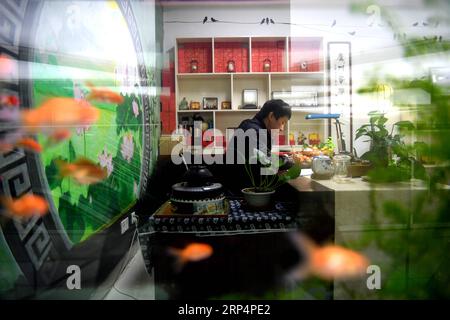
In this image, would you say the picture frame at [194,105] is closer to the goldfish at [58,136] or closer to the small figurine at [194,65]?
the small figurine at [194,65]

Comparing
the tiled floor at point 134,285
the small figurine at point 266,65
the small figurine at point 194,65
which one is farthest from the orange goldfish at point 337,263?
the small figurine at point 194,65

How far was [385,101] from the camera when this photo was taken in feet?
2.16

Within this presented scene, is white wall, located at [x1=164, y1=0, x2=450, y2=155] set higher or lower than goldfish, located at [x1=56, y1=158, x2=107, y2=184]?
A: higher

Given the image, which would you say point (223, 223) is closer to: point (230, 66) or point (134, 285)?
point (134, 285)

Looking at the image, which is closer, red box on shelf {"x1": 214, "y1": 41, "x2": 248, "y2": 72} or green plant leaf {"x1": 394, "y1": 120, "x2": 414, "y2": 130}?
green plant leaf {"x1": 394, "y1": 120, "x2": 414, "y2": 130}

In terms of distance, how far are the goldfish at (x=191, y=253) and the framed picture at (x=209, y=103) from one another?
1297 mm

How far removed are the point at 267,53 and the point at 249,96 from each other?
37 cm

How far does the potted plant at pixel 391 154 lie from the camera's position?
0.62 metres

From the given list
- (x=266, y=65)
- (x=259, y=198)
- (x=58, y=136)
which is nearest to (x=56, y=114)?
(x=58, y=136)

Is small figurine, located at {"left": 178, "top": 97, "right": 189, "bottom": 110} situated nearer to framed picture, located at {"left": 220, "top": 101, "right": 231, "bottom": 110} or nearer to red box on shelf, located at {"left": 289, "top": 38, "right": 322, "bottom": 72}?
framed picture, located at {"left": 220, "top": 101, "right": 231, "bottom": 110}

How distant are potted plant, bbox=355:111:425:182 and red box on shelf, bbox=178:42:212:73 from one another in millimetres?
1288

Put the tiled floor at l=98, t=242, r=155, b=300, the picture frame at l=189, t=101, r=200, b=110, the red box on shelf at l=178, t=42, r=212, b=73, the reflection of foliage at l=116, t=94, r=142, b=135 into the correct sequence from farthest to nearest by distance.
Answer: the picture frame at l=189, t=101, r=200, b=110, the red box on shelf at l=178, t=42, r=212, b=73, the reflection of foliage at l=116, t=94, r=142, b=135, the tiled floor at l=98, t=242, r=155, b=300

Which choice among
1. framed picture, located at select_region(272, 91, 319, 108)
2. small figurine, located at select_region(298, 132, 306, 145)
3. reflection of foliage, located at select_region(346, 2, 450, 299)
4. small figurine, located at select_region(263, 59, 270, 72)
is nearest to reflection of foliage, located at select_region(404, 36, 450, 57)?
reflection of foliage, located at select_region(346, 2, 450, 299)

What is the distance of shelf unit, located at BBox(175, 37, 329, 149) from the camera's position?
1.89 meters
